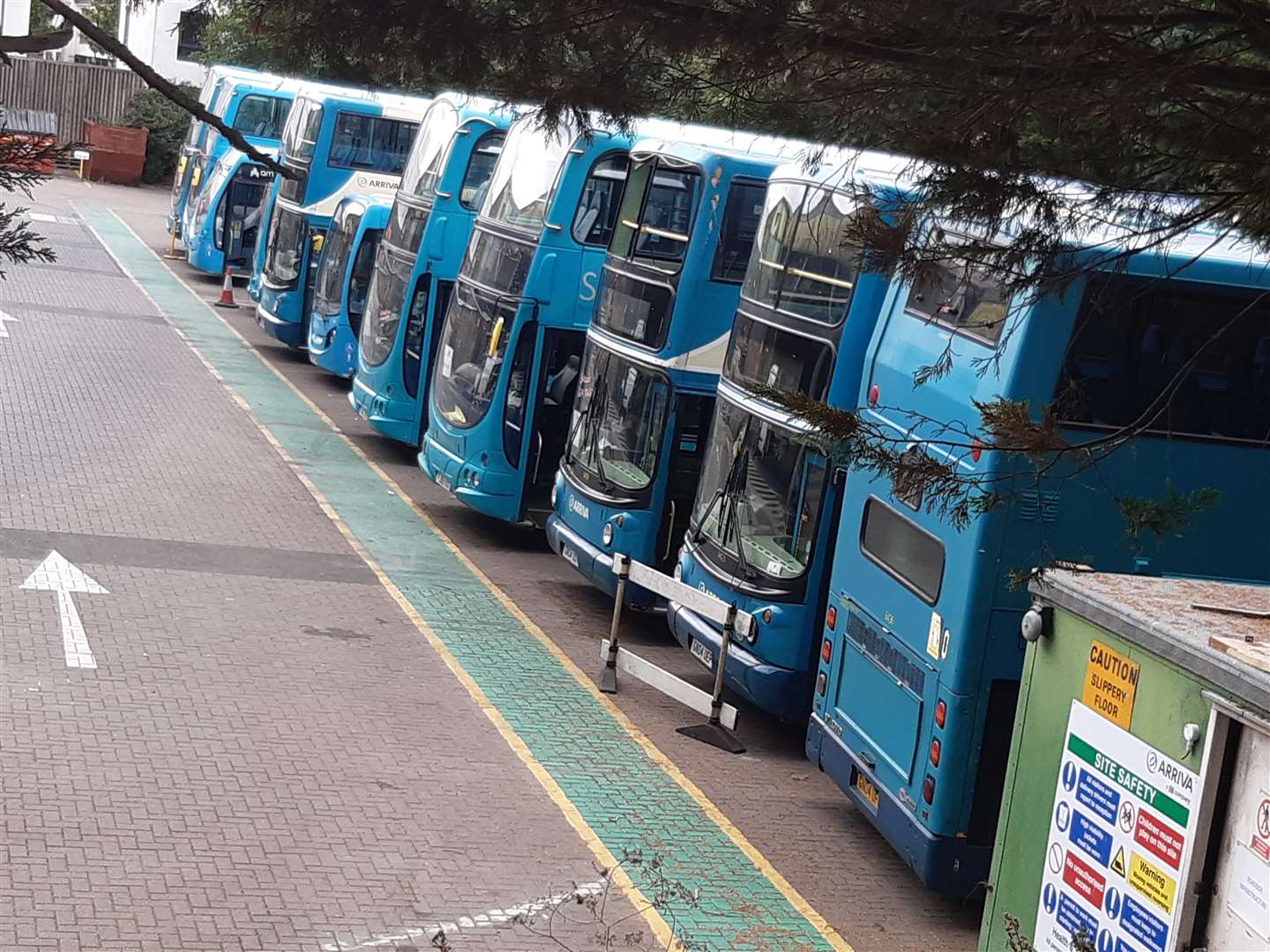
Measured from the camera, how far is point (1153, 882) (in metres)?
6.36

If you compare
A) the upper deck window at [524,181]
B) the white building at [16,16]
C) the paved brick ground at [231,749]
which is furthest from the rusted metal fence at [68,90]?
the white building at [16,16]

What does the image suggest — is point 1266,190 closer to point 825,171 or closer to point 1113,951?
point 1113,951

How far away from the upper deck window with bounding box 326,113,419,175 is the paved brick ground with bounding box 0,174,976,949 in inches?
240

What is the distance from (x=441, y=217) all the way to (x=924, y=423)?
11.7 meters

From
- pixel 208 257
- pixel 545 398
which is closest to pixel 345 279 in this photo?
pixel 545 398

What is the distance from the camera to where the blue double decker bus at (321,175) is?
27906 millimetres

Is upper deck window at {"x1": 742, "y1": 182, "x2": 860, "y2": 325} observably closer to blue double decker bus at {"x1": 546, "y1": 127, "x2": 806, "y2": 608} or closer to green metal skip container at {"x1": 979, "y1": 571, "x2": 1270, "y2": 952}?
blue double decker bus at {"x1": 546, "y1": 127, "x2": 806, "y2": 608}

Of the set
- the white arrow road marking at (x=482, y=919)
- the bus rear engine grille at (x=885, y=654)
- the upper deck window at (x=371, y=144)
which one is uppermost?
the upper deck window at (x=371, y=144)

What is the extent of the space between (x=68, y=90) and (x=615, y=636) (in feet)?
156

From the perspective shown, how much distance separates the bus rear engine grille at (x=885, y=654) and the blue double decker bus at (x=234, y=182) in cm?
2590

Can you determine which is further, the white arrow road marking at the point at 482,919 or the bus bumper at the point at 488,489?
the bus bumper at the point at 488,489

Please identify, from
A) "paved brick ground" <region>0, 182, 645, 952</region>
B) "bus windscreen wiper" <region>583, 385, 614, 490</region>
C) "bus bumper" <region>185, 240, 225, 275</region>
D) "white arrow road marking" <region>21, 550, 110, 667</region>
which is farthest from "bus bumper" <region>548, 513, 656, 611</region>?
"bus bumper" <region>185, 240, 225, 275</region>

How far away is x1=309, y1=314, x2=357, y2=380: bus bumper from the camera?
25.1 m

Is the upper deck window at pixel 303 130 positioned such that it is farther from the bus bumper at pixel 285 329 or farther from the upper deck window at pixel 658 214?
the upper deck window at pixel 658 214
